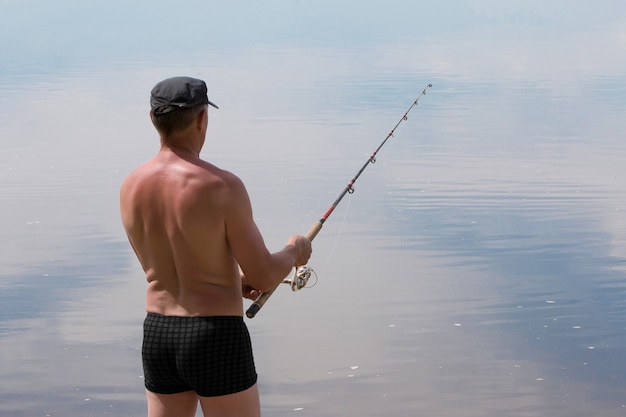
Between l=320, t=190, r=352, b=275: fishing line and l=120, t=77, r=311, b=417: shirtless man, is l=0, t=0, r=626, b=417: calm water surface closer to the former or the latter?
l=320, t=190, r=352, b=275: fishing line

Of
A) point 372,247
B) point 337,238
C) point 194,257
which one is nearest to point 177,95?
point 194,257

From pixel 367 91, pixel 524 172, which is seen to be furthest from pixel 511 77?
pixel 524 172

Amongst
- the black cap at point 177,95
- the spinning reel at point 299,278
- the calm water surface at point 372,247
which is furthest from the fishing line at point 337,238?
the black cap at point 177,95

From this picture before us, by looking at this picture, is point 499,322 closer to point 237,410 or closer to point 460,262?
point 460,262

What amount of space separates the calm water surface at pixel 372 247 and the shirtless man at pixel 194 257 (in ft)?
6.20

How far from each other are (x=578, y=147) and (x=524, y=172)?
1885 millimetres

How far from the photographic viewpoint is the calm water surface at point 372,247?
4.97 metres

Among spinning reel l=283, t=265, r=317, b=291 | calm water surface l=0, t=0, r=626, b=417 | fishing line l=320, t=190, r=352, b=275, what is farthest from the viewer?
fishing line l=320, t=190, r=352, b=275

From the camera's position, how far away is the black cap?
2.78m

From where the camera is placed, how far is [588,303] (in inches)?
237

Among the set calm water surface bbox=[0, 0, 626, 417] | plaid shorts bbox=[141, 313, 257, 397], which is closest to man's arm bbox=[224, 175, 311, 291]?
plaid shorts bbox=[141, 313, 257, 397]

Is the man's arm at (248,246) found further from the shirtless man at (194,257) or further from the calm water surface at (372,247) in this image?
the calm water surface at (372,247)

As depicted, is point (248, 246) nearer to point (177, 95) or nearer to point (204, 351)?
point (204, 351)

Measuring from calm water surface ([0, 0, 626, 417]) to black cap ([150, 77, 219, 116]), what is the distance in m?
2.18
